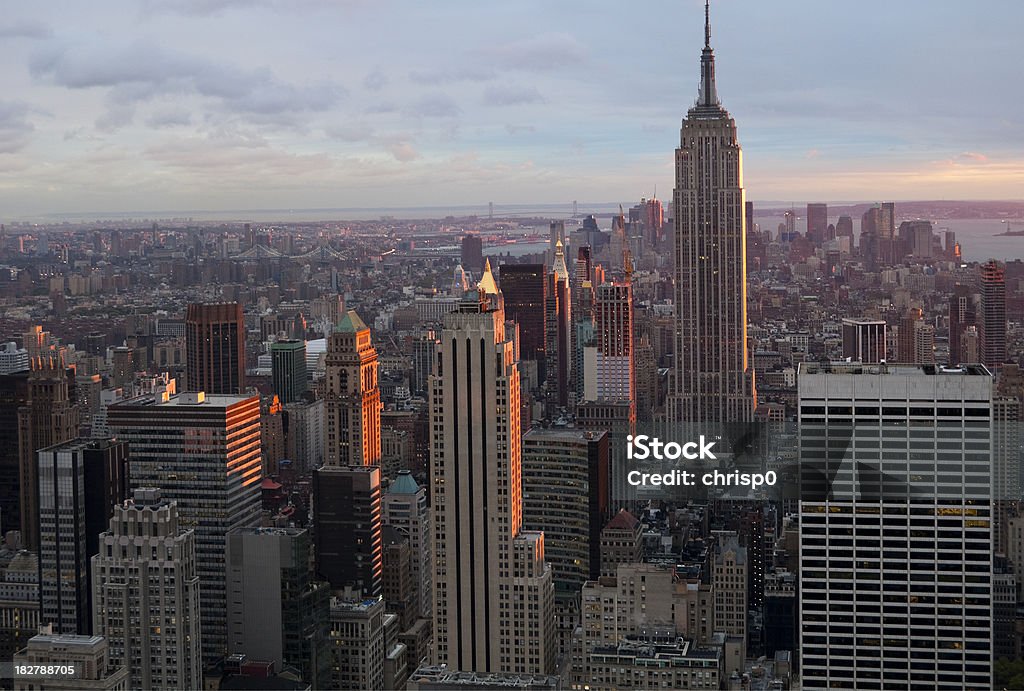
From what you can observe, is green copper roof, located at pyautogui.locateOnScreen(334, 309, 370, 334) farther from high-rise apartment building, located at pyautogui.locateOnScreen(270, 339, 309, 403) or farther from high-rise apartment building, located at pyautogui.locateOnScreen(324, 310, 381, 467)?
high-rise apartment building, located at pyautogui.locateOnScreen(270, 339, 309, 403)

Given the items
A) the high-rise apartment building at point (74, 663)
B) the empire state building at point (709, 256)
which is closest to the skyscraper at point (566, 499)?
the high-rise apartment building at point (74, 663)

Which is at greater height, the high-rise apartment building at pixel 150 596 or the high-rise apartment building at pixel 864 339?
the high-rise apartment building at pixel 864 339

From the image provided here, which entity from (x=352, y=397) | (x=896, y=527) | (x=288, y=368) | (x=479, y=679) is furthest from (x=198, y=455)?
(x=896, y=527)

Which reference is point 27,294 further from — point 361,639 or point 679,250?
point 679,250

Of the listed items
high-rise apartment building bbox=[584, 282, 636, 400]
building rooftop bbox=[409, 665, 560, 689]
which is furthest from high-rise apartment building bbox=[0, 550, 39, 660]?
high-rise apartment building bbox=[584, 282, 636, 400]

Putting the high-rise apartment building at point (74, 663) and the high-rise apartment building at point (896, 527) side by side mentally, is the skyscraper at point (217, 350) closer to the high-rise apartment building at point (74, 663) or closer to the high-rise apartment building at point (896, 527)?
the high-rise apartment building at point (74, 663)

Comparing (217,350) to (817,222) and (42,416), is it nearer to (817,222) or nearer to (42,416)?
(42,416)
